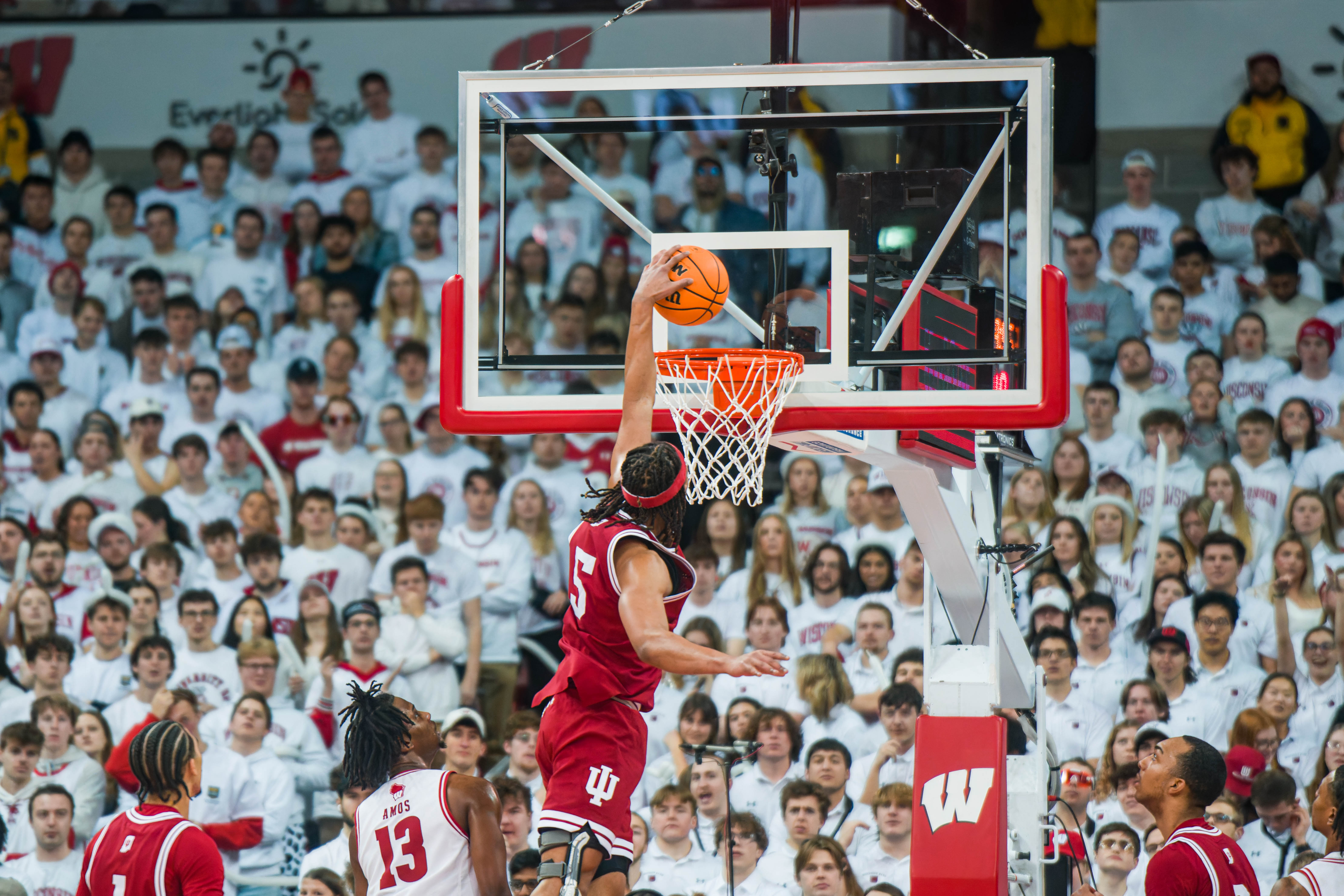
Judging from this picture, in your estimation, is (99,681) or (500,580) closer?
(99,681)

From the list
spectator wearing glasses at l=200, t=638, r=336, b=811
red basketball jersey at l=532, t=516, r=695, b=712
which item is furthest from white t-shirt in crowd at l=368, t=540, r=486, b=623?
red basketball jersey at l=532, t=516, r=695, b=712

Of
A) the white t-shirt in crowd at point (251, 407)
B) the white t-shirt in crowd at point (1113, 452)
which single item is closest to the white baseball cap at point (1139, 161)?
the white t-shirt in crowd at point (1113, 452)

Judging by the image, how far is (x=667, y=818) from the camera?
8797 mm

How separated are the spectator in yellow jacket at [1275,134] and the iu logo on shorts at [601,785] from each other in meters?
8.51

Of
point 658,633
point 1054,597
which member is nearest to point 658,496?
point 658,633

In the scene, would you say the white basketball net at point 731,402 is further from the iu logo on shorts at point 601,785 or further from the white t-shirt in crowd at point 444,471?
the white t-shirt in crowd at point 444,471

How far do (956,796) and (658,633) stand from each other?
1.83 m

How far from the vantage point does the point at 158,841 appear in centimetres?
574

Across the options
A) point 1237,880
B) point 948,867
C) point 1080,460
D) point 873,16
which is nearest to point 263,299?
point 873,16

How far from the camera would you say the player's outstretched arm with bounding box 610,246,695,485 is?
18.7 ft

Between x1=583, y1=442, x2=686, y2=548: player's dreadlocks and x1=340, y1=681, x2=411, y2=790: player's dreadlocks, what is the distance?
0.94 m

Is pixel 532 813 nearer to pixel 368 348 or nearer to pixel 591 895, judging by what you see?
pixel 591 895

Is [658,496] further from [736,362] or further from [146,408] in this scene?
[146,408]

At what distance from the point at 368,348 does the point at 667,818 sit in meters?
4.98
